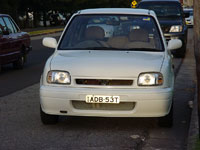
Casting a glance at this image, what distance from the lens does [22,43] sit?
16.2 metres

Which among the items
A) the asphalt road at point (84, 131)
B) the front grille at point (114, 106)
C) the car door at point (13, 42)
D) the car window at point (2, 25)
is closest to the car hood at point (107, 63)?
the front grille at point (114, 106)

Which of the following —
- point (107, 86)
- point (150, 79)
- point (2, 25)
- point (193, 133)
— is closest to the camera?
point (193, 133)

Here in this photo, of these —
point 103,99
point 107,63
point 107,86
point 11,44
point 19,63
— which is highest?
point 107,63

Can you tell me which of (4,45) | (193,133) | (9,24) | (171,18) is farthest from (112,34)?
(171,18)

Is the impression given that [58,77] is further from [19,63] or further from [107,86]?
[19,63]

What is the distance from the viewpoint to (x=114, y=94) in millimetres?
6965

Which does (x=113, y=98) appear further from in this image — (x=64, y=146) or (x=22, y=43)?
(x=22, y=43)

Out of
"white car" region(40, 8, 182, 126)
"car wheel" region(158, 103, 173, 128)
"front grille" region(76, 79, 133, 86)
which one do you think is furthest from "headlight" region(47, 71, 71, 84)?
"car wheel" region(158, 103, 173, 128)

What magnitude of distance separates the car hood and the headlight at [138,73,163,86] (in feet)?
0.18

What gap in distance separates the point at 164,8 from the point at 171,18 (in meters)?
0.60

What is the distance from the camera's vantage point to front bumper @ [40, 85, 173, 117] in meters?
6.98

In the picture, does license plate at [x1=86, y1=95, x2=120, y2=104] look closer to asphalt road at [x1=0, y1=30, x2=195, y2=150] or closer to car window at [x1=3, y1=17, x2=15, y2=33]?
asphalt road at [x1=0, y1=30, x2=195, y2=150]

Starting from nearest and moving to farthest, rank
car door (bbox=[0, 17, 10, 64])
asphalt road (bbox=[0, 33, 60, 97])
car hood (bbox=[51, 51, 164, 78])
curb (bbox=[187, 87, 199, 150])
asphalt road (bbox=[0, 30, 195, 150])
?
curb (bbox=[187, 87, 199, 150])
asphalt road (bbox=[0, 30, 195, 150])
car hood (bbox=[51, 51, 164, 78])
asphalt road (bbox=[0, 33, 60, 97])
car door (bbox=[0, 17, 10, 64])

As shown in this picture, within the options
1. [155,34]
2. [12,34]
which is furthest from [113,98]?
[12,34]
